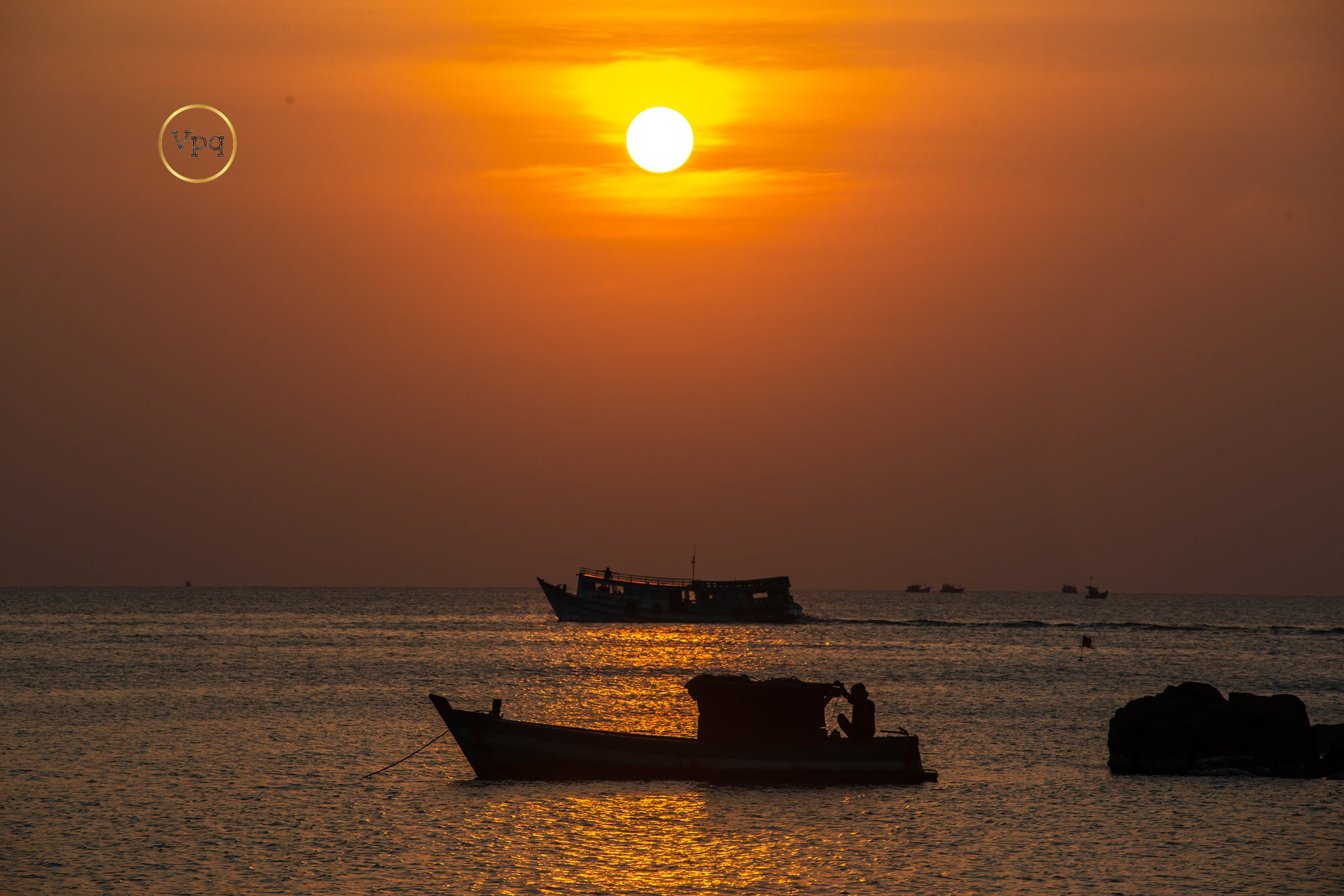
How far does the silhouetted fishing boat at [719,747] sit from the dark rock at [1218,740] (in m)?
8.57

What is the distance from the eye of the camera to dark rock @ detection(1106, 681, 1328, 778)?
4050 cm

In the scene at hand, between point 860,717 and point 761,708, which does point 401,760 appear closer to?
point 761,708

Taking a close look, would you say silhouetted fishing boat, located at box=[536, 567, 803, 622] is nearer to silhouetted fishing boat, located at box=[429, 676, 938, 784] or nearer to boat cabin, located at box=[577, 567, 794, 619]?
boat cabin, located at box=[577, 567, 794, 619]

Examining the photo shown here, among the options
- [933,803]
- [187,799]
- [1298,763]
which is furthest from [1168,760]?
[187,799]

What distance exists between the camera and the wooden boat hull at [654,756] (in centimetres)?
3631

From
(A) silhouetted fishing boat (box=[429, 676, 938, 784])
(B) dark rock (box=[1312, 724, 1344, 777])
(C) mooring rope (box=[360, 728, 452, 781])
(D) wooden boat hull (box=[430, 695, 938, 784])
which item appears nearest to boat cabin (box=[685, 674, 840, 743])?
(A) silhouetted fishing boat (box=[429, 676, 938, 784])

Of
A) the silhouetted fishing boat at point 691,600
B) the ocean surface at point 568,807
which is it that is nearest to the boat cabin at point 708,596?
the silhouetted fishing boat at point 691,600

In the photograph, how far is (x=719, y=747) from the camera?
3628 cm

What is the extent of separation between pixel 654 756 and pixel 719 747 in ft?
5.87

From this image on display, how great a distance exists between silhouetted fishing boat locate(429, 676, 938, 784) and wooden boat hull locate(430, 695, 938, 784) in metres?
0.02

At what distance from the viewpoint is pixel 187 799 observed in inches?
1355

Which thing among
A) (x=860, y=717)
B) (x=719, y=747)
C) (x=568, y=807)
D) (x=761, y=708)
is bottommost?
(x=568, y=807)

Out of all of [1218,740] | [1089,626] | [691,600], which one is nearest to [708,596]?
[691,600]

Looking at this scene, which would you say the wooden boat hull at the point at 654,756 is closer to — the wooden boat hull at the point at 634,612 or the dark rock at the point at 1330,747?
the dark rock at the point at 1330,747
